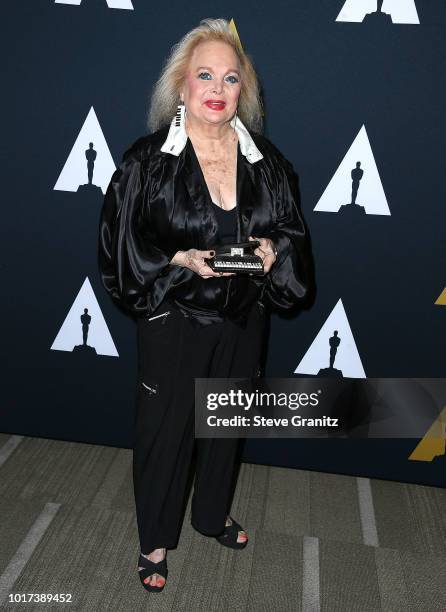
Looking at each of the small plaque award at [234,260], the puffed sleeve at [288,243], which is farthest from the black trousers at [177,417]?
the small plaque award at [234,260]

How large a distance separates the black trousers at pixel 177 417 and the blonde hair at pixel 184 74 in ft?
1.94

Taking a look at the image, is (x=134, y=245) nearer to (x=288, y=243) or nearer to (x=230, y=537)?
(x=288, y=243)

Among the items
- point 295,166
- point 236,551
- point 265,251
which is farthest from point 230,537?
point 295,166

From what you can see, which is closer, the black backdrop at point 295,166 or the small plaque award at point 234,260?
the small plaque award at point 234,260

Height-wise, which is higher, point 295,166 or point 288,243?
point 295,166

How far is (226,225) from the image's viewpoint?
6.72 feet

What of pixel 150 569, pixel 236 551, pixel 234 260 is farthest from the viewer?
pixel 236 551

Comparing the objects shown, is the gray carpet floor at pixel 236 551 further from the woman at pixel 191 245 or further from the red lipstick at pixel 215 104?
the red lipstick at pixel 215 104

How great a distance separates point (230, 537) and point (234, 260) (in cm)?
112

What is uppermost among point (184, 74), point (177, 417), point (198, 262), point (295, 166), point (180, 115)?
point (184, 74)

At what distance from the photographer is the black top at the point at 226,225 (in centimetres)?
204

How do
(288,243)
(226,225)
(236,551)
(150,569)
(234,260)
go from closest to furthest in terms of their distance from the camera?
(234,260) → (226,225) → (288,243) → (150,569) → (236,551)

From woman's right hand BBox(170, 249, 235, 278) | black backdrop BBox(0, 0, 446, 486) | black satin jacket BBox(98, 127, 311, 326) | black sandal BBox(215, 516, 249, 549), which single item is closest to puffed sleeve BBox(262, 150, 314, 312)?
black satin jacket BBox(98, 127, 311, 326)

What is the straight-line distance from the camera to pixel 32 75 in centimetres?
255
